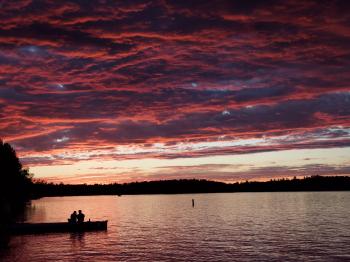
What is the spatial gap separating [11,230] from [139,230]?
24079 mm

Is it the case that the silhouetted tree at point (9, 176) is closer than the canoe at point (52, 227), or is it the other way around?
the canoe at point (52, 227)

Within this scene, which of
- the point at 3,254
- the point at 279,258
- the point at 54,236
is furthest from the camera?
the point at 54,236

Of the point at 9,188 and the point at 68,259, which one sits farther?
the point at 9,188

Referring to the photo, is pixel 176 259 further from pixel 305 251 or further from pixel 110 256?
pixel 305 251

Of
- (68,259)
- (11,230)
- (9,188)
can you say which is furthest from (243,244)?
(9,188)

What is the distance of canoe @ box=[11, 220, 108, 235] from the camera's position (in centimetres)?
7500

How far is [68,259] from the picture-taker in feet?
174

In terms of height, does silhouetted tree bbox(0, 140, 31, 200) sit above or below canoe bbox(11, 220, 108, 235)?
above

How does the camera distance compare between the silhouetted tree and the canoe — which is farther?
the silhouetted tree

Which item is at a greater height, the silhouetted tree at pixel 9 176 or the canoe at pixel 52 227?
the silhouetted tree at pixel 9 176

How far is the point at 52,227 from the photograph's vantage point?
7888 cm

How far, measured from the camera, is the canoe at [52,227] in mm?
75000

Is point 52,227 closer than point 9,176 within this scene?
Yes

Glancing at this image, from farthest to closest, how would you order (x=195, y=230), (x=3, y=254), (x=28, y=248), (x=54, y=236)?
(x=195, y=230)
(x=54, y=236)
(x=28, y=248)
(x=3, y=254)
